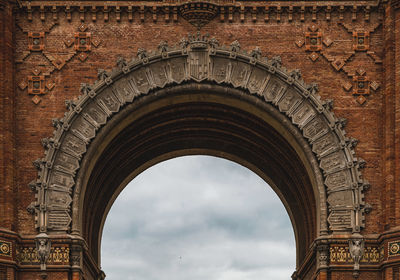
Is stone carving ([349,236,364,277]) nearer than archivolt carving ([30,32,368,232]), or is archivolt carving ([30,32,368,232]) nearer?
stone carving ([349,236,364,277])

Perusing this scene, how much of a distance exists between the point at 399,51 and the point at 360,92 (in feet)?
6.05

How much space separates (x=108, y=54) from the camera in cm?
3581

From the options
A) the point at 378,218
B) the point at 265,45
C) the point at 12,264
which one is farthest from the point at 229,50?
the point at 12,264

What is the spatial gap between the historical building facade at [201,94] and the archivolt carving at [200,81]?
43 millimetres

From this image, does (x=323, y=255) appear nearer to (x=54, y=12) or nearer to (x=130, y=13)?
(x=130, y=13)

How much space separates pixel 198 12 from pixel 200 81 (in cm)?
221

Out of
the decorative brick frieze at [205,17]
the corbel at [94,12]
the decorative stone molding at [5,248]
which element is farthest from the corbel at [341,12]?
the decorative stone molding at [5,248]

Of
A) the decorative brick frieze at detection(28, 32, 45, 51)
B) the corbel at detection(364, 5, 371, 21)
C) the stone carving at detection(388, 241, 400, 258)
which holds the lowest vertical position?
the stone carving at detection(388, 241, 400, 258)

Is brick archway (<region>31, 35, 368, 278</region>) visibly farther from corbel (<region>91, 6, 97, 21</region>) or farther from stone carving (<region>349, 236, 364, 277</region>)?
corbel (<region>91, 6, 97, 21</region>)

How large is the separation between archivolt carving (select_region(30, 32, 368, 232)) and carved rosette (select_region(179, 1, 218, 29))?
592mm

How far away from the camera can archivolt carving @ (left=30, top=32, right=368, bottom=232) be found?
34.5 metres

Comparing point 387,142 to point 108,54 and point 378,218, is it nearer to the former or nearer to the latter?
point 378,218

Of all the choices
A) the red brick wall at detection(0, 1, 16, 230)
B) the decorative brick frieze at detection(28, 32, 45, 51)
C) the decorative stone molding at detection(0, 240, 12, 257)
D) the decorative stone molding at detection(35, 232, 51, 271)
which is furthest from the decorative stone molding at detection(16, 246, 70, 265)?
the decorative brick frieze at detection(28, 32, 45, 51)

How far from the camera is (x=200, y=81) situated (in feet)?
117
